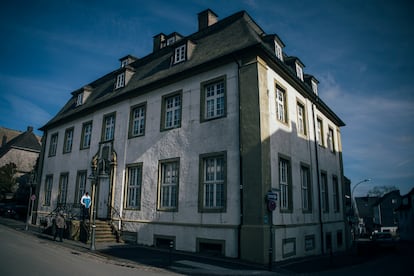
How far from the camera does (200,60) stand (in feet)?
51.1

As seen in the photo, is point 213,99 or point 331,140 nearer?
point 213,99

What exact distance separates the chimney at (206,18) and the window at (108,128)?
8.62 metres

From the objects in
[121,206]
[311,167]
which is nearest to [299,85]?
[311,167]

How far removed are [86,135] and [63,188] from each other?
183 inches

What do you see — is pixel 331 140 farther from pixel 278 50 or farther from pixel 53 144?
pixel 53 144

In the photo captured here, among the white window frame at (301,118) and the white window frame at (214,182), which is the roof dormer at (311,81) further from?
the white window frame at (214,182)

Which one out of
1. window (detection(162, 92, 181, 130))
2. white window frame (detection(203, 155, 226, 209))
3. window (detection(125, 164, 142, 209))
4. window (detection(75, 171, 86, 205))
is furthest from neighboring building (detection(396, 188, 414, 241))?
window (detection(75, 171, 86, 205))

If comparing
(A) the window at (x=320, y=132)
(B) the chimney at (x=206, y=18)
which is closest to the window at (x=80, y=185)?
(B) the chimney at (x=206, y=18)

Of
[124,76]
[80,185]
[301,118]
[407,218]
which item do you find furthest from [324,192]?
[407,218]

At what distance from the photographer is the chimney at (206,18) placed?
20.2m

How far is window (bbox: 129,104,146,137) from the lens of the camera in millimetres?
18078

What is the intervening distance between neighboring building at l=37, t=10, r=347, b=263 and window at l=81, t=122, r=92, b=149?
0.08 m

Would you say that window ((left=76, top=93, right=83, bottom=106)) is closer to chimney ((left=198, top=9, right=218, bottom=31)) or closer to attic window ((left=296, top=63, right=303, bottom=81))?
chimney ((left=198, top=9, right=218, bottom=31))

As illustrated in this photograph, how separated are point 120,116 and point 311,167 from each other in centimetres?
1244
